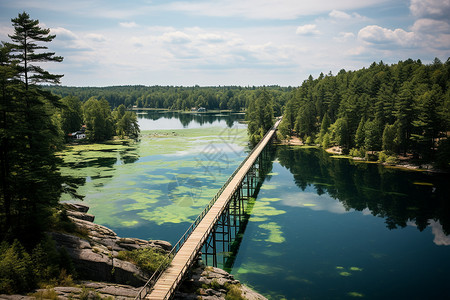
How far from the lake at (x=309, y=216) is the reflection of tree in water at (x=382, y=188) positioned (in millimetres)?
171

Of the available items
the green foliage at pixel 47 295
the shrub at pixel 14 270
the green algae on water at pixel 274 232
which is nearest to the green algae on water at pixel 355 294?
the green algae on water at pixel 274 232

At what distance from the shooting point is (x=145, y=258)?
2778cm

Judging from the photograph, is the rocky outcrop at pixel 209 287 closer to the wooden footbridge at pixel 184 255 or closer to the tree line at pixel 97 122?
the wooden footbridge at pixel 184 255

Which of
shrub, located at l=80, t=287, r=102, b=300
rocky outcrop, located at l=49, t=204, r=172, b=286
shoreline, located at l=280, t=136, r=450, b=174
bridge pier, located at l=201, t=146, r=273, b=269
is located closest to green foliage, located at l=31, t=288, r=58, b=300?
shrub, located at l=80, t=287, r=102, b=300

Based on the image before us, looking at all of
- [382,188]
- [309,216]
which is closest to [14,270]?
[309,216]

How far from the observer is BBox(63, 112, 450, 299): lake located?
3123 centimetres

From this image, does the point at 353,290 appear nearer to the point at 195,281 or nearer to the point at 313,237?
the point at 313,237

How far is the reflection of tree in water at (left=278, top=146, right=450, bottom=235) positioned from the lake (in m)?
0.17

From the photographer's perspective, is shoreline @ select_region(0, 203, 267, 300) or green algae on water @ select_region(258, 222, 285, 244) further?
green algae on water @ select_region(258, 222, 285, 244)

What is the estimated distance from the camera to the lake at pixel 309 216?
102 ft

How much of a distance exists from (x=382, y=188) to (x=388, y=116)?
28511mm

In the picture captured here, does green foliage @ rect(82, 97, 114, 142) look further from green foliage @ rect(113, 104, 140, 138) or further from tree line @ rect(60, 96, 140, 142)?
green foliage @ rect(113, 104, 140, 138)

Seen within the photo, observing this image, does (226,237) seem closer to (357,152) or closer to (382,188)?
(382,188)

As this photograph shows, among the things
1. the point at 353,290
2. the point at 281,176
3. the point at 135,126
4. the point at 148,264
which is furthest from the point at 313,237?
the point at 135,126
